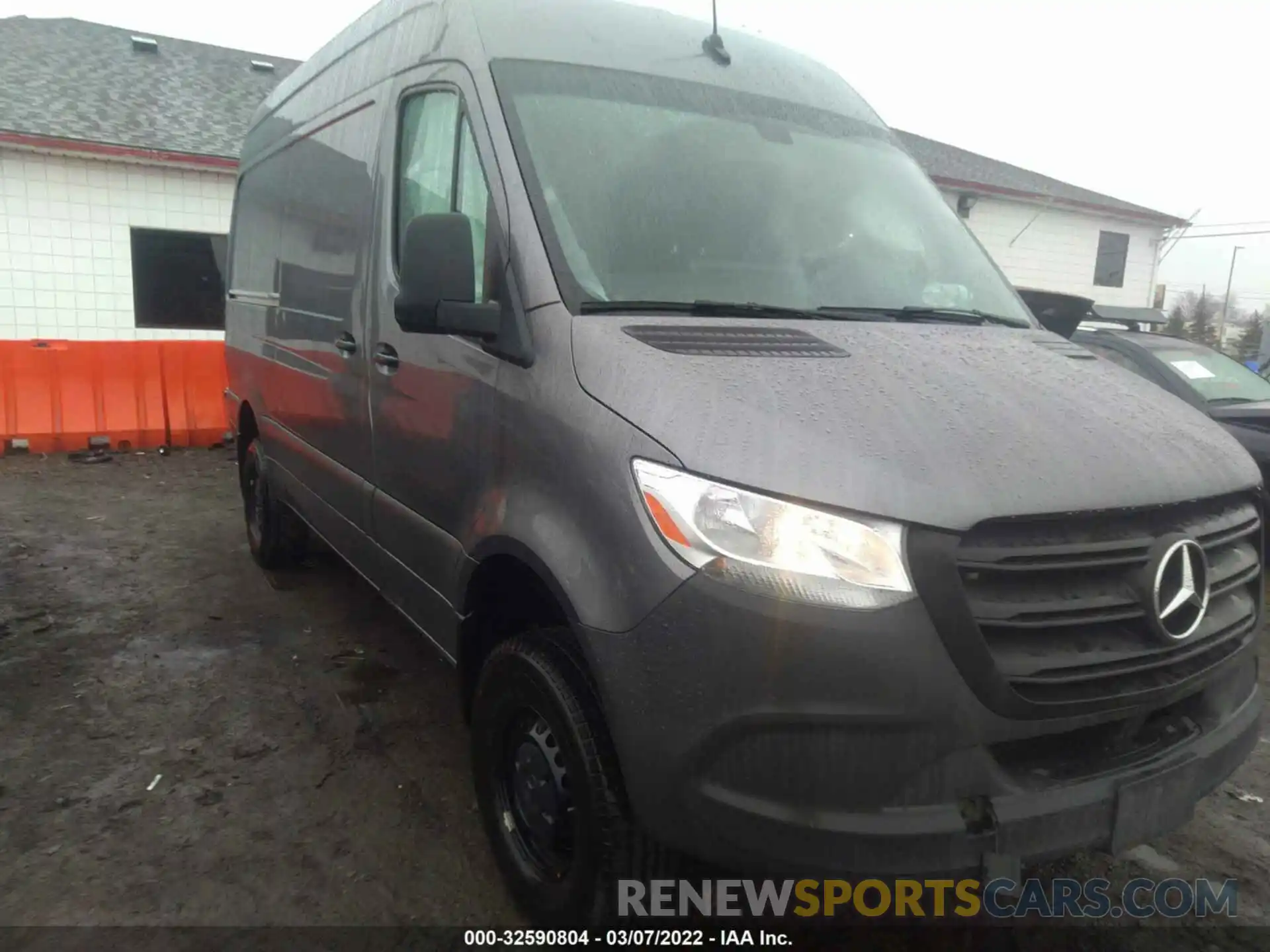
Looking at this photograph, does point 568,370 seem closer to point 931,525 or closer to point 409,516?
point 931,525

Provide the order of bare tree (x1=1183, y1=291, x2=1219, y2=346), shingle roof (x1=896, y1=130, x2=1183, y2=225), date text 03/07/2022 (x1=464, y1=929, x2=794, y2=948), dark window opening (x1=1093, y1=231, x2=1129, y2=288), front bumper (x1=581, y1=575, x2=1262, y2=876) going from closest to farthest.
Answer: front bumper (x1=581, y1=575, x2=1262, y2=876) < date text 03/07/2022 (x1=464, y1=929, x2=794, y2=948) < shingle roof (x1=896, y1=130, x2=1183, y2=225) < dark window opening (x1=1093, y1=231, x2=1129, y2=288) < bare tree (x1=1183, y1=291, x2=1219, y2=346)

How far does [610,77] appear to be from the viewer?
9.34 ft

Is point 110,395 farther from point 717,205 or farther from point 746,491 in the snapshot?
point 746,491

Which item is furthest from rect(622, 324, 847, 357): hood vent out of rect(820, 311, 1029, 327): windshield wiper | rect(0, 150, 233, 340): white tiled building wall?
rect(0, 150, 233, 340): white tiled building wall

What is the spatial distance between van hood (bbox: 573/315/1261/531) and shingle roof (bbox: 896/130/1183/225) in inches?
631

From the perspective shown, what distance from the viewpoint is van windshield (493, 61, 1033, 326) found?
250cm

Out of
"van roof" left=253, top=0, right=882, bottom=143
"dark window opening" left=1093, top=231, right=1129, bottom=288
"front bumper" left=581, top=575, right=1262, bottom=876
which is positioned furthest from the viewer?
"dark window opening" left=1093, top=231, right=1129, bottom=288

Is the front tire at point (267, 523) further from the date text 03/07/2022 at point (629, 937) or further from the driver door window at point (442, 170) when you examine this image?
the date text 03/07/2022 at point (629, 937)

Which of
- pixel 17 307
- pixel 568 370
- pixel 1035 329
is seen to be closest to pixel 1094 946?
pixel 1035 329

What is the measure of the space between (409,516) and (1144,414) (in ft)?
7.46

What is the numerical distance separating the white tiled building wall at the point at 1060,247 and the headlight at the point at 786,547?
16.7 meters

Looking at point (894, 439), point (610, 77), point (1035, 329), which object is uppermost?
point (610, 77)

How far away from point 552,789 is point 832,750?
2.80ft

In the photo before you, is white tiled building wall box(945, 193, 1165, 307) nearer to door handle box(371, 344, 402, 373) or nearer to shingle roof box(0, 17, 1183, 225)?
shingle roof box(0, 17, 1183, 225)
